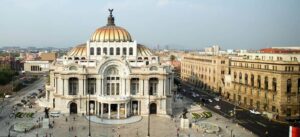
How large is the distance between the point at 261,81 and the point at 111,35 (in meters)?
41.0

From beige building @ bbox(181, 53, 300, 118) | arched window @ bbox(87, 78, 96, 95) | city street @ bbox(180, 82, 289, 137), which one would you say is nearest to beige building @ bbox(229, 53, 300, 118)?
beige building @ bbox(181, 53, 300, 118)

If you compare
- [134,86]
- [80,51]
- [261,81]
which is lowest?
[134,86]

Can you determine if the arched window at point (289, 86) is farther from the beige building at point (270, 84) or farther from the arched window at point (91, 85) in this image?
the arched window at point (91, 85)

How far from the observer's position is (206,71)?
138000 millimetres

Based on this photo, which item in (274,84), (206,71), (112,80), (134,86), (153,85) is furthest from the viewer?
(206,71)

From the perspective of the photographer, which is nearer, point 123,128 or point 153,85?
point 123,128

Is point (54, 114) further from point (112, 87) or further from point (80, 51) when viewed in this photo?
point (80, 51)

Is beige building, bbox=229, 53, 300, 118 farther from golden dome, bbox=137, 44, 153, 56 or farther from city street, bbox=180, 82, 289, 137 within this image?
golden dome, bbox=137, 44, 153, 56

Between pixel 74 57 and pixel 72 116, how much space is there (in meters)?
18.6

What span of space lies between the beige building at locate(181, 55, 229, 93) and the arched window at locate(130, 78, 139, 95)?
41282 mm

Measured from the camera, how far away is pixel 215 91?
128 meters

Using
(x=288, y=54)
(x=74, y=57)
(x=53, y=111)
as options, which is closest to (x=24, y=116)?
(x=53, y=111)

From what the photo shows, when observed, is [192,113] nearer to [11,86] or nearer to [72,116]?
[72,116]

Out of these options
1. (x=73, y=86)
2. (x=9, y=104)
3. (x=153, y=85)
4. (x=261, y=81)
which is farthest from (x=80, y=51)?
(x=261, y=81)
